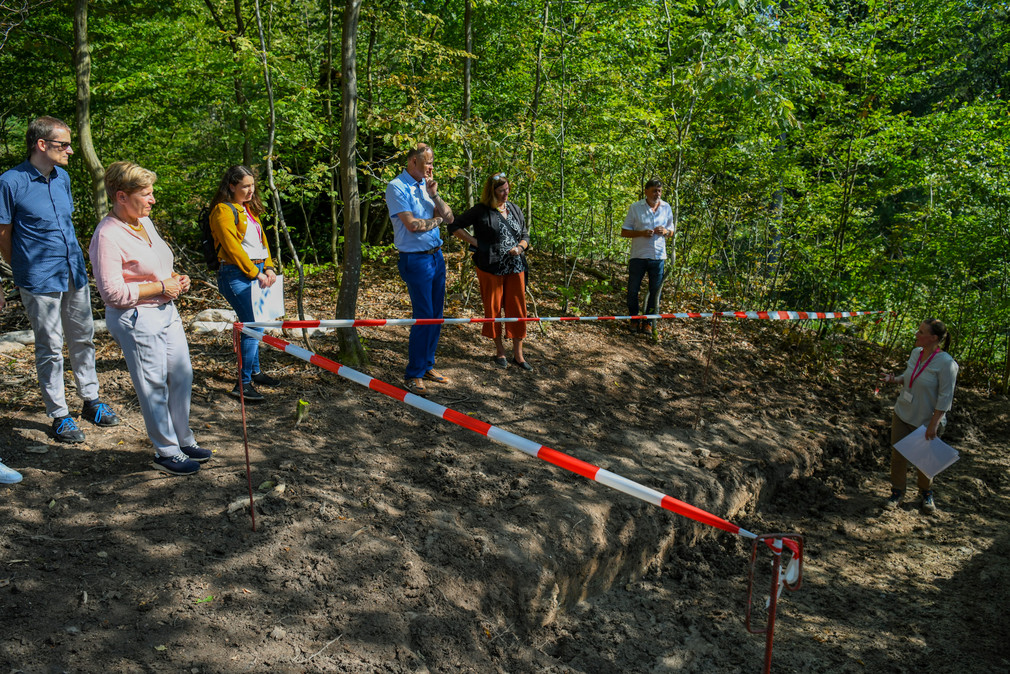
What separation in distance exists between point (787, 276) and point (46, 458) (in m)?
9.88

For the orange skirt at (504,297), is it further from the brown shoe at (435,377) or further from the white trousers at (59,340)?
the white trousers at (59,340)

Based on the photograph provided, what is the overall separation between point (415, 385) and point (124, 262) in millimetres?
2779

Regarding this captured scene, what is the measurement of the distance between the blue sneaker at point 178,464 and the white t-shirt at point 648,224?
5660mm

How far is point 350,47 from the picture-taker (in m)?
5.30

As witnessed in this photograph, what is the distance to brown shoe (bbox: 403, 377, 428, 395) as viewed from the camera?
19.2 feet

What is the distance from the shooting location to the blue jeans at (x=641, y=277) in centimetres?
812

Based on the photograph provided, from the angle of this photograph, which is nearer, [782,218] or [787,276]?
[782,218]

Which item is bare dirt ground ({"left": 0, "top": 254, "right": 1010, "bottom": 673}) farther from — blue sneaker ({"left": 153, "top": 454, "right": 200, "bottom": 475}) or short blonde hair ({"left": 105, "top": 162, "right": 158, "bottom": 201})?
short blonde hair ({"left": 105, "top": 162, "right": 158, "bottom": 201})

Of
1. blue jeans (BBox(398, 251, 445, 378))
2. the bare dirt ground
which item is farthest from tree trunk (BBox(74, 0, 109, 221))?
blue jeans (BBox(398, 251, 445, 378))

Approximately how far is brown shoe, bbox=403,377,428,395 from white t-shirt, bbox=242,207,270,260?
1649 millimetres

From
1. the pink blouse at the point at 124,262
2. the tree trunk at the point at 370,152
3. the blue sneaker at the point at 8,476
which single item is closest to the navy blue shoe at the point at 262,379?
the pink blouse at the point at 124,262

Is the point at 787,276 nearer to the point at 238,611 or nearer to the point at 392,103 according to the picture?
the point at 392,103

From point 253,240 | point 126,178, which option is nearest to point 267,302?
point 253,240

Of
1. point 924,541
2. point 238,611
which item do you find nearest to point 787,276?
point 924,541
